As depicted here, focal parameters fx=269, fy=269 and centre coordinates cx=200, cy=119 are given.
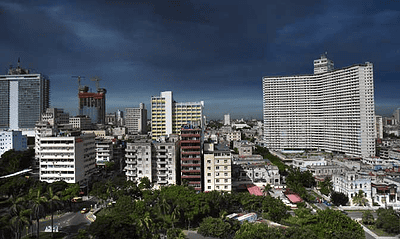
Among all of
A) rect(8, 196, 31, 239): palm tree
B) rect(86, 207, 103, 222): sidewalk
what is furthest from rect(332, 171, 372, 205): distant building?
rect(8, 196, 31, 239): palm tree

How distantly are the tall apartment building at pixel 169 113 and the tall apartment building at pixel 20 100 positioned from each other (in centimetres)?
8520

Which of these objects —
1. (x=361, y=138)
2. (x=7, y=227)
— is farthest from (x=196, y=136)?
(x=361, y=138)

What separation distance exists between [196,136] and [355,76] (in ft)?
253

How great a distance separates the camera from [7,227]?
105ft

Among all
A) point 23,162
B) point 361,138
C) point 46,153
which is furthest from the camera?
point 361,138

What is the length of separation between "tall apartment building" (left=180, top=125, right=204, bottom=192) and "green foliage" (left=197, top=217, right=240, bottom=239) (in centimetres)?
1831

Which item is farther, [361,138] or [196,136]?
[361,138]

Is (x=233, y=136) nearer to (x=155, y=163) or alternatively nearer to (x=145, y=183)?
(x=155, y=163)

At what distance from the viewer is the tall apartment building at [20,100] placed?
14138 centimetres

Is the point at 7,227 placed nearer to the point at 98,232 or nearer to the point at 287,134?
the point at 98,232

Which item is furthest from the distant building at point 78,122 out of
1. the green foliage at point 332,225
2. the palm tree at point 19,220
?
the green foliage at point 332,225

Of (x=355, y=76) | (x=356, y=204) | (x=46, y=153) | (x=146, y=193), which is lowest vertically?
(x=356, y=204)

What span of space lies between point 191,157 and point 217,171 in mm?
6149

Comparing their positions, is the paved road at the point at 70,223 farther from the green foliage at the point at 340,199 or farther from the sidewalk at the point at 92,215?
the green foliage at the point at 340,199
